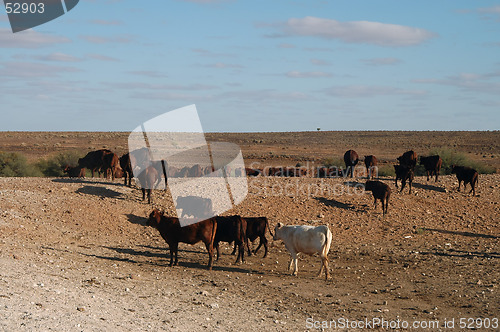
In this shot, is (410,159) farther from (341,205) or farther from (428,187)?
(341,205)

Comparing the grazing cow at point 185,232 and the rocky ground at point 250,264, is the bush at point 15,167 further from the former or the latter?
Answer: the grazing cow at point 185,232

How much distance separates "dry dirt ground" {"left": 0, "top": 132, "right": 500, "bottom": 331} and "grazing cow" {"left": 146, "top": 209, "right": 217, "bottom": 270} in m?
0.60

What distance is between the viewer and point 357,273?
1344 centimetres

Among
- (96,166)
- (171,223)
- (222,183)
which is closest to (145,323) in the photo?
(171,223)

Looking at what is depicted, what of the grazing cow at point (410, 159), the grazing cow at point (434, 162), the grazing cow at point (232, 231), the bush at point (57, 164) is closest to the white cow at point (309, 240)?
the grazing cow at point (232, 231)

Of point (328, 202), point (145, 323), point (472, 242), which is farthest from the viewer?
point (328, 202)

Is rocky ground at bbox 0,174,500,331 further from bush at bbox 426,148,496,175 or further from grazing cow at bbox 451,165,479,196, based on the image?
bush at bbox 426,148,496,175

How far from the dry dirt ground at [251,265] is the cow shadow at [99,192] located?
0.07 metres

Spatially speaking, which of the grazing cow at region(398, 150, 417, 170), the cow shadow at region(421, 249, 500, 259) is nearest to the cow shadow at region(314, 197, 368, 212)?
the cow shadow at region(421, 249, 500, 259)

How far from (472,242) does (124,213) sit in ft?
37.8

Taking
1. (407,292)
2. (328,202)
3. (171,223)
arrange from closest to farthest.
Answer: (407,292), (171,223), (328,202)

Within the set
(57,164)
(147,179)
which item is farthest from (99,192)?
(57,164)

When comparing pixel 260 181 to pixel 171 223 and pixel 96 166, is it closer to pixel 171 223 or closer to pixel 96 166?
pixel 96 166

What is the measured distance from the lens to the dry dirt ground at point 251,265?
943 centimetres
